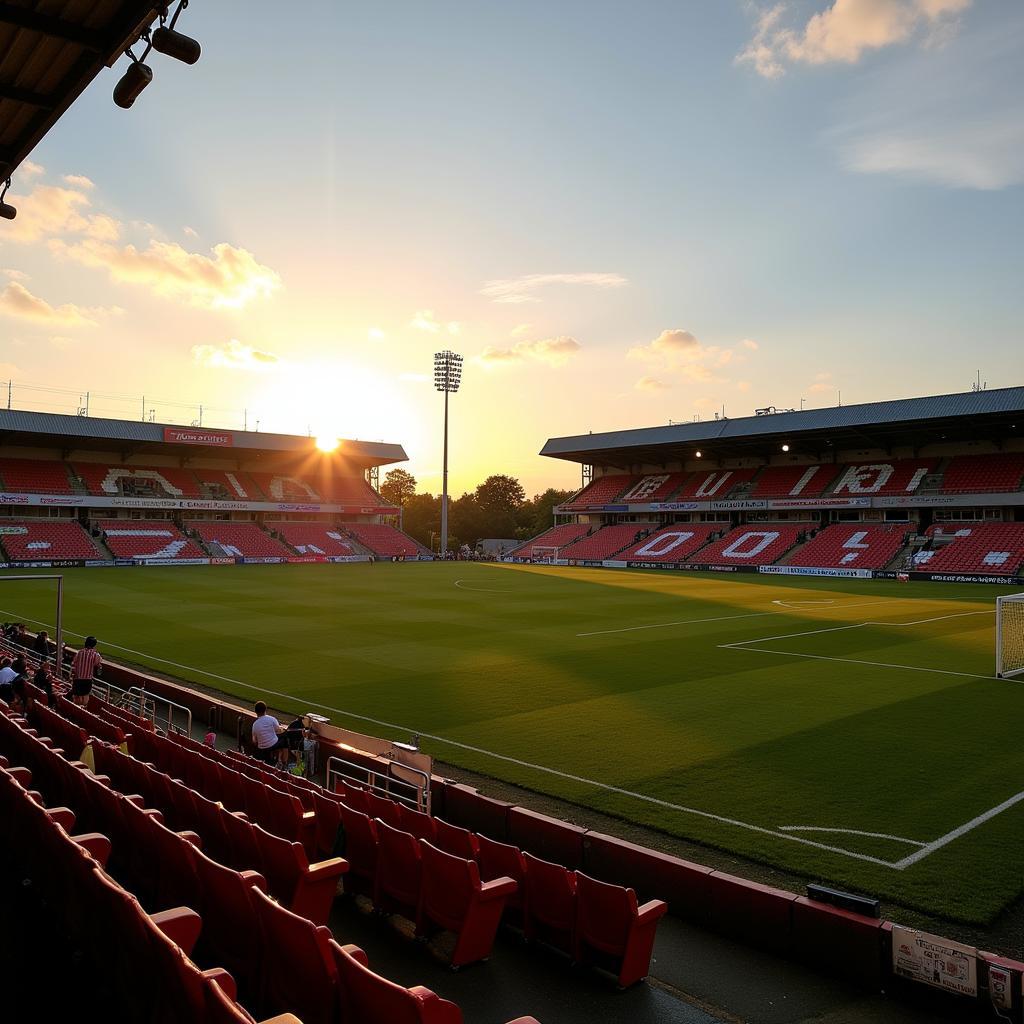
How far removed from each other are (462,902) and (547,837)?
8.70ft

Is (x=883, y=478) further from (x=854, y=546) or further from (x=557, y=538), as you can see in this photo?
(x=557, y=538)

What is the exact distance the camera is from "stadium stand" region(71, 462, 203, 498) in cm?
6347

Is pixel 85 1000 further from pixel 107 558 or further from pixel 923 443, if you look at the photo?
pixel 923 443

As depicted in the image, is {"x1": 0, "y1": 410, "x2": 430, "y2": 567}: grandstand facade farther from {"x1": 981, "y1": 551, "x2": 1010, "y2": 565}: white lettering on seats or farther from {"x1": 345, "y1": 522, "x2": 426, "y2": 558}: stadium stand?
{"x1": 981, "y1": 551, "x2": 1010, "y2": 565}: white lettering on seats

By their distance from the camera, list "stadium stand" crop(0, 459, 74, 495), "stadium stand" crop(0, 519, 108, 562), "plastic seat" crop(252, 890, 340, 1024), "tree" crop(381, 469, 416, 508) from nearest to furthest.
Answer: "plastic seat" crop(252, 890, 340, 1024) → "stadium stand" crop(0, 519, 108, 562) → "stadium stand" crop(0, 459, 74, 495) → "tree" crop(381, 469, 416, 508)

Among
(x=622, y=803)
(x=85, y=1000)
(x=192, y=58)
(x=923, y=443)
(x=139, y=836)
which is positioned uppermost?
(x=923, y=443)

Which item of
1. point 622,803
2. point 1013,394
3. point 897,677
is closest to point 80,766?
point 622,803

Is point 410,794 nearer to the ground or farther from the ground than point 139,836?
nearer to the ground

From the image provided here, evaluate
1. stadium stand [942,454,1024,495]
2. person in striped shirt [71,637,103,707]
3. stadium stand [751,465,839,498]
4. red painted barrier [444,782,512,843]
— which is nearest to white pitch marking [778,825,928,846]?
red painted barrier [444,782,512,843]

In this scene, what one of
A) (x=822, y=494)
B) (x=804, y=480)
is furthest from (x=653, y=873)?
(x=804, y=480)

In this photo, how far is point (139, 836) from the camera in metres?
6.13

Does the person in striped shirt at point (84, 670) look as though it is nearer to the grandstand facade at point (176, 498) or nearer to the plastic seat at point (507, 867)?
the plastic seat at point (507, 867)

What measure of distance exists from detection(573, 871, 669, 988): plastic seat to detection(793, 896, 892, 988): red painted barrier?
1.46 meters

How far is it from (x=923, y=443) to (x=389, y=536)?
160 ft
